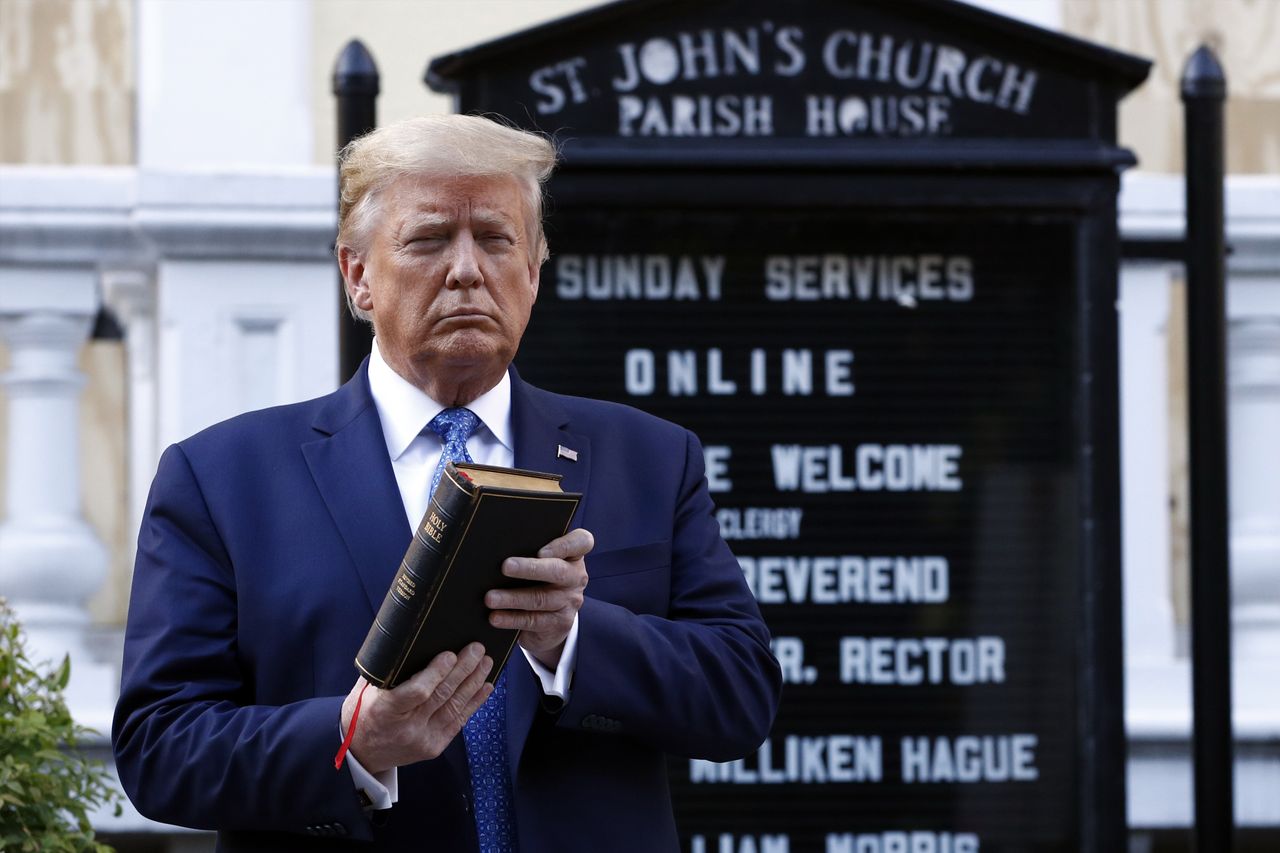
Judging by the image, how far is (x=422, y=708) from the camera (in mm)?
1649

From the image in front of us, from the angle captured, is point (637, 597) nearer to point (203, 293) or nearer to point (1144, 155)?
point (203, 293)

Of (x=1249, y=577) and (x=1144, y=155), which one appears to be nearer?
(x=1249, y=577)

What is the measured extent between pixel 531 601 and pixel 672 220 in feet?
5.78

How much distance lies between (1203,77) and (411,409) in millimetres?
1909

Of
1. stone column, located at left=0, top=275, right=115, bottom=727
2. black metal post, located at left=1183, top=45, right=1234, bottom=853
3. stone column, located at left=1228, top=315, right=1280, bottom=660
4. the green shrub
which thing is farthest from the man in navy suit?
stone column, located at left=1228, top=315, right=1280, bottom=660

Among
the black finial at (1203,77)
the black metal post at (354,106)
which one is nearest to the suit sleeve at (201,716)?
the black metal post at (354,106)

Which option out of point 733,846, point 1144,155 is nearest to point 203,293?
point 733,846

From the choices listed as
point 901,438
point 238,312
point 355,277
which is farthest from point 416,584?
point 238,312

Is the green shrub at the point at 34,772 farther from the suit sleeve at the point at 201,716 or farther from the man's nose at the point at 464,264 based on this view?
the man's nose at the point at 464,264

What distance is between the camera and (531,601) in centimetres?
164

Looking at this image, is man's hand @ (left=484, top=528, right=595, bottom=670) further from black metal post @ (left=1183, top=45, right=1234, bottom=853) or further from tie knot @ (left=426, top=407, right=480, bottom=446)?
black metal post @ (left=1183, top=45, right=1234, bottom=853)

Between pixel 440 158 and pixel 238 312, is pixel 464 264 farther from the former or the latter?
pixel 238 312

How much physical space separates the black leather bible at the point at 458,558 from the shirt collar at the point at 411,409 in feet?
1.19

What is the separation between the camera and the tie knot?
1965mm
